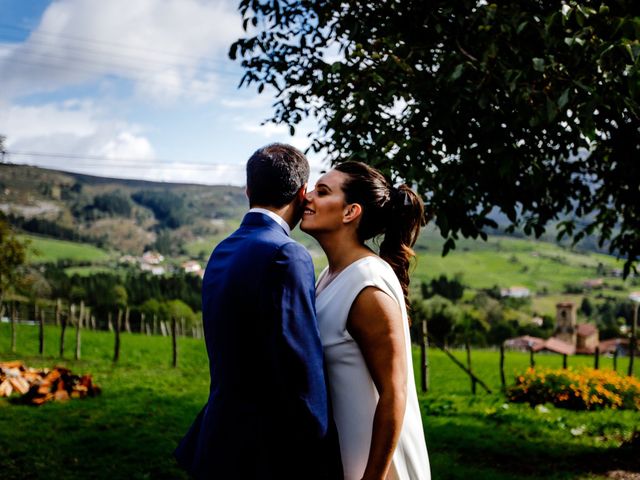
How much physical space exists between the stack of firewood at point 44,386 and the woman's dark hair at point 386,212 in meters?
12.8

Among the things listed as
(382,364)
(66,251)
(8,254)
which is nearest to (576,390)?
(382,364)

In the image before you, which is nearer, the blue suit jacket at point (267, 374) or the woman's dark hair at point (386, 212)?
the blue suit jacket at point (267, 374)

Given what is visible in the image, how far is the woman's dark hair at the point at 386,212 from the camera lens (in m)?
3.18

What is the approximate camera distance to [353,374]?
2896 mm

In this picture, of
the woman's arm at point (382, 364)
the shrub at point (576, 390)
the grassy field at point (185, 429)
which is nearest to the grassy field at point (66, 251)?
the grassy field at point (185, 429)

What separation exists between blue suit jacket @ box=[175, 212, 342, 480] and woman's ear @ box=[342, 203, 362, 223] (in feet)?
1.36

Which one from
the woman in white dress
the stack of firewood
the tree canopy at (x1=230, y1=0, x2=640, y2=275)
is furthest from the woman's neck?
the stack of firewood

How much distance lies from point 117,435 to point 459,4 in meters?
8.84

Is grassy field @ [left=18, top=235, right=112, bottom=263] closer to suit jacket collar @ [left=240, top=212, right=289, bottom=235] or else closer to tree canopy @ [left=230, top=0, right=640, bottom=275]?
tree canopy @ [left=230, top=0, right=640, bottom=275]

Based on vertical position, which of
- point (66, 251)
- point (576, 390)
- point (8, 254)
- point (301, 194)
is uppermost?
point (301, 194)

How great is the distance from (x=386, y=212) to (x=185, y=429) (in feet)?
31.8

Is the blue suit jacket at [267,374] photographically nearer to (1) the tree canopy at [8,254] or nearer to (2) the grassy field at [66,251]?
(1) the tree canopy at [8,254]

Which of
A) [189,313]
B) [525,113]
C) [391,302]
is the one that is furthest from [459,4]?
[189,313]

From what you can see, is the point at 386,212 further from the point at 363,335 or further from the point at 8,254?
the point at 8,254
